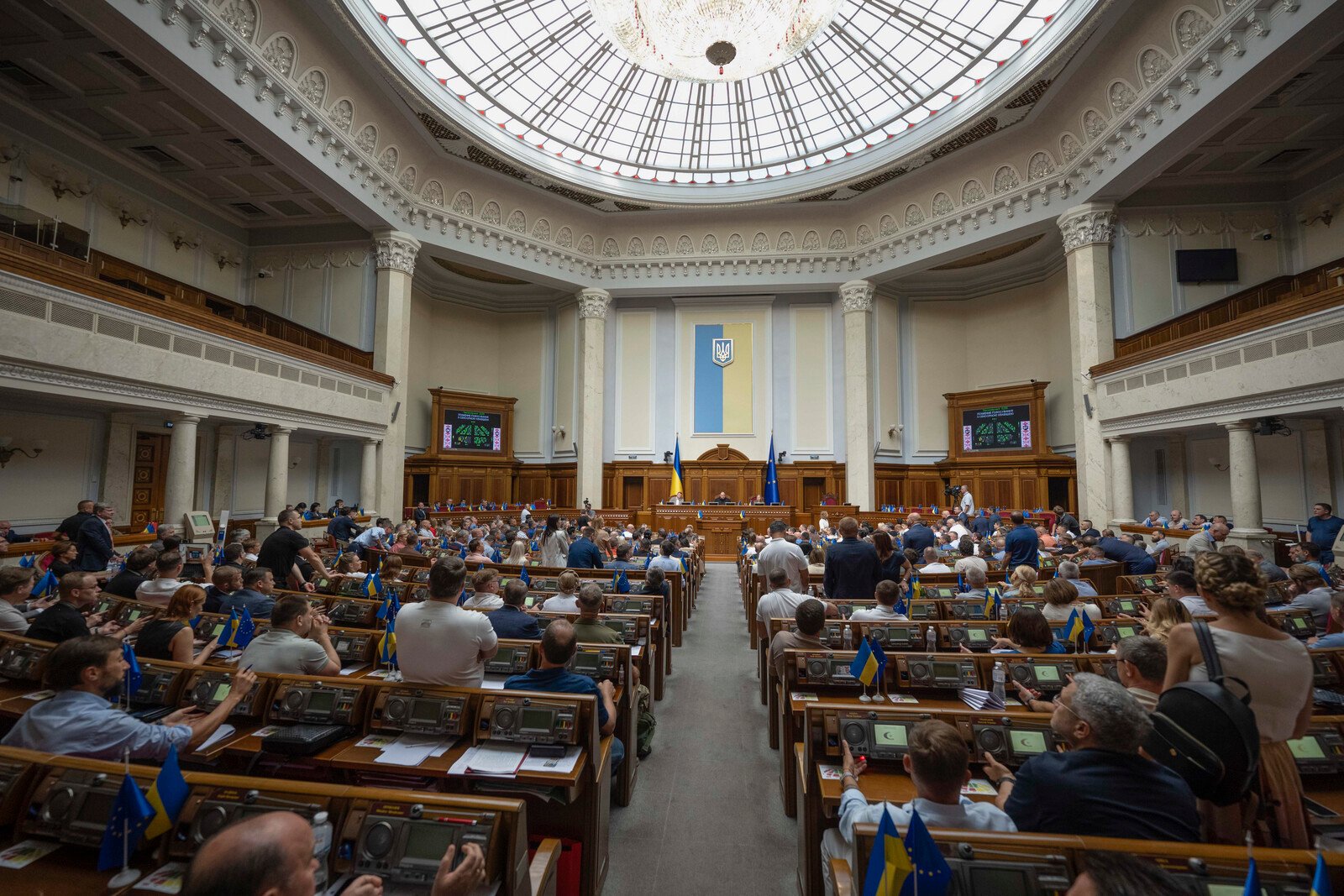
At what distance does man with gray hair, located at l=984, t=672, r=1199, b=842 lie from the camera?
1.73 m

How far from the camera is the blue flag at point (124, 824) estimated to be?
5.79 ft

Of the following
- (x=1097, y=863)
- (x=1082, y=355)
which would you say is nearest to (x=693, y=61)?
(x=1082, y=355)

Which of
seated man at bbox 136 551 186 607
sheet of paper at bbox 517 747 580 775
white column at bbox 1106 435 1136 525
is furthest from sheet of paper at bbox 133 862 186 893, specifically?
white column at bbox 1106 435 1136 525

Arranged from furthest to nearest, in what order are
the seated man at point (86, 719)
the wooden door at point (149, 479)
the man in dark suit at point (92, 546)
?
the wooden door at point (149, 479)
the man in dark suit at point (92, 546)
the seated man at point (86, 719)

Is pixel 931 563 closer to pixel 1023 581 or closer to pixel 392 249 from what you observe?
pixel 1023 581

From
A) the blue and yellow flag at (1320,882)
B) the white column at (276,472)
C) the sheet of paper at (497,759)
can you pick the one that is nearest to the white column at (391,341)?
the white column at (276,472)

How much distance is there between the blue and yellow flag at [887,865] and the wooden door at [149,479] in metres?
14.6

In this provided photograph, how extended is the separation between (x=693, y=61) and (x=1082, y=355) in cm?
1050

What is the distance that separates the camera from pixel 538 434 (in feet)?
68.6

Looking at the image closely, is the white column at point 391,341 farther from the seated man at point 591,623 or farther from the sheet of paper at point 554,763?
the sheet of paper at point 554,763

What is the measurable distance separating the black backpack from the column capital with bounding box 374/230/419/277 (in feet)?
54.4

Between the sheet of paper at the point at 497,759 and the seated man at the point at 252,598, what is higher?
the seated man at the point at 252,598

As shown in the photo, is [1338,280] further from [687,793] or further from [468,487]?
[468,487]

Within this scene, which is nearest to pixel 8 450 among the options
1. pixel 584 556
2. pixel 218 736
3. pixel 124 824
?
Answer: pixel 584 556
